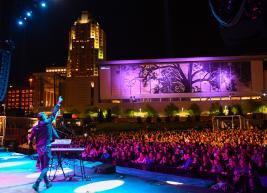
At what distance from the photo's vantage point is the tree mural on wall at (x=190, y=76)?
8275 cm

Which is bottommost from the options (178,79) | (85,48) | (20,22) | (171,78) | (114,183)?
(114,183)

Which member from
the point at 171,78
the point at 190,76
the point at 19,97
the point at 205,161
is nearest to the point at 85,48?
the point at 19,97

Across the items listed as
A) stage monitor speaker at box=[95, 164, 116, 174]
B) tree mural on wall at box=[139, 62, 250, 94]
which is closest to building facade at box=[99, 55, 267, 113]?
tree mural on wall at box=[139, 62, 250, 94]

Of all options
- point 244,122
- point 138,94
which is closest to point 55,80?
point 138,94

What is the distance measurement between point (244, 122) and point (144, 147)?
100 feet

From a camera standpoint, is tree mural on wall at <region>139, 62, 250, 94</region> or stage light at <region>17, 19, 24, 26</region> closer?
stage light at <region>17, 19, 24, 26</region>

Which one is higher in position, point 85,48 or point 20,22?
point 85,48

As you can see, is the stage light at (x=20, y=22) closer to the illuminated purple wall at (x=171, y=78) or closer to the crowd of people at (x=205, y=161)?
the crowd of people at (x=205, y=161)

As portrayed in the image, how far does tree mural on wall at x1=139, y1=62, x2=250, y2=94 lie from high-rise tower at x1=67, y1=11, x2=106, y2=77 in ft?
119

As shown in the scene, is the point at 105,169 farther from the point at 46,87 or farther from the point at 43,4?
the point at 46,87

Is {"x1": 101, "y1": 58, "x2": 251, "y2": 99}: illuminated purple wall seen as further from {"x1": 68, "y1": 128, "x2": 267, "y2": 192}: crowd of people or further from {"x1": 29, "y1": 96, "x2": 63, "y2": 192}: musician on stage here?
{"x1": 29, "y1": 96, "x2": 63, "y2": 192}: musician on stage

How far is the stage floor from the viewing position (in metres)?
7.69

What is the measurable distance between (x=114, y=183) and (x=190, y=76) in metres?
76.6

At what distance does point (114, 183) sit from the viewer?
333 inches
